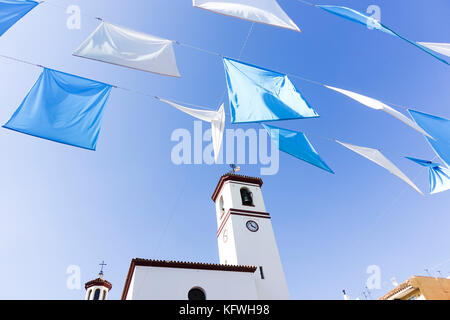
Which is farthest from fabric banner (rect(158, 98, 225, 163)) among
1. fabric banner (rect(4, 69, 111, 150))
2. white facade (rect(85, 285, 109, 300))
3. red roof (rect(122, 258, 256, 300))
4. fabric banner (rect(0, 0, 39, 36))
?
white facade (rect(85, 285, 109, 300))

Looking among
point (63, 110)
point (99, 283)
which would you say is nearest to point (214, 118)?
point (63, 110)

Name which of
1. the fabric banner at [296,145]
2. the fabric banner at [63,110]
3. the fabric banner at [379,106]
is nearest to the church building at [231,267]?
the fabric banner at [296,145]

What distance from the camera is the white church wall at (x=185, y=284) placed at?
1084 cm

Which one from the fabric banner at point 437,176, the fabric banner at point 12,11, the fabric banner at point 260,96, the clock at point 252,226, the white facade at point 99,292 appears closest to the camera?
the fabric banner at point 12,11

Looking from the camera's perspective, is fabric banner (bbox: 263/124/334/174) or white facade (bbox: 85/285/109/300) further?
white facade (bbox: 85/285/109/300)

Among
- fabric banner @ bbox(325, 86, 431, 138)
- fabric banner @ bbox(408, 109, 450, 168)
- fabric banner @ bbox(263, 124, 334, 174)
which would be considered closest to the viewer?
fabric banner @ bbox(325, 86, 431, 138)

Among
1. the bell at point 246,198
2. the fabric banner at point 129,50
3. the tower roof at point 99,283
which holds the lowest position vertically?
the fabric banner at point 129,50

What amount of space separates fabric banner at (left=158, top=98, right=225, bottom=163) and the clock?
33.8 ft

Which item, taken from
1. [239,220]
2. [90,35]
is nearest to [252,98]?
[90,35]

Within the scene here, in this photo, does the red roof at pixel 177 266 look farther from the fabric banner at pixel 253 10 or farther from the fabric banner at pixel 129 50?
the fabric banner at pixel 253 10

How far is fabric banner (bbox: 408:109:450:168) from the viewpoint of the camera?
6.50m

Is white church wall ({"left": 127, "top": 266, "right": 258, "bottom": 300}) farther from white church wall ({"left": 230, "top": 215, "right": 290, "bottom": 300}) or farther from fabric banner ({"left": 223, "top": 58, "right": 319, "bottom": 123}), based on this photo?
fabric banner ({"left": 223, "top": 58, "right": 319, "bottom": 123})

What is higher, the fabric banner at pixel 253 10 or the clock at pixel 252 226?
the clock at pixel 252 226

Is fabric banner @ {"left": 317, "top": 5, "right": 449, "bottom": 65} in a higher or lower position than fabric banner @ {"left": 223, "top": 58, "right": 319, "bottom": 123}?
higher
